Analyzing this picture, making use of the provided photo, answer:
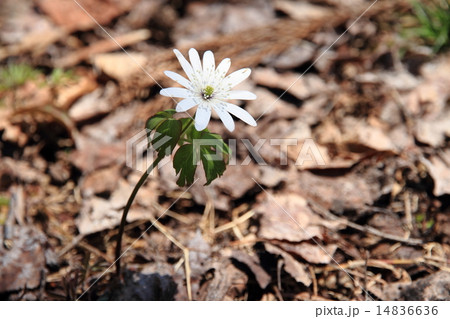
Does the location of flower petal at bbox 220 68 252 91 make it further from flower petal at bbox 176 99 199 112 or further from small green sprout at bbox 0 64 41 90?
small green sprout at bbox 0 64 41 90

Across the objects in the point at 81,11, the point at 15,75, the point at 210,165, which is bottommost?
the point at 210,165

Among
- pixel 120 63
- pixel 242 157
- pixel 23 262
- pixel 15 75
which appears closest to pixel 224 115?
pixel 242 157

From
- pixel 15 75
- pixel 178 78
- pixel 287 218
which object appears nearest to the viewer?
pixel 178 78

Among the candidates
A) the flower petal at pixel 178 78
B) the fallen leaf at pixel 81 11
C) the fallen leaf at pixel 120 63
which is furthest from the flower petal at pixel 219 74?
the fallen leaf at pixel 81 11

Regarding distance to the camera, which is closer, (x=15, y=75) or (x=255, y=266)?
(x=255, y=266)

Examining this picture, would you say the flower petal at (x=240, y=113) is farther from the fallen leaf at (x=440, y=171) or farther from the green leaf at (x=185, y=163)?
the fallen leaf at (x=440, y=171)

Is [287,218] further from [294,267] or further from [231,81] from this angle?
[231,81]
